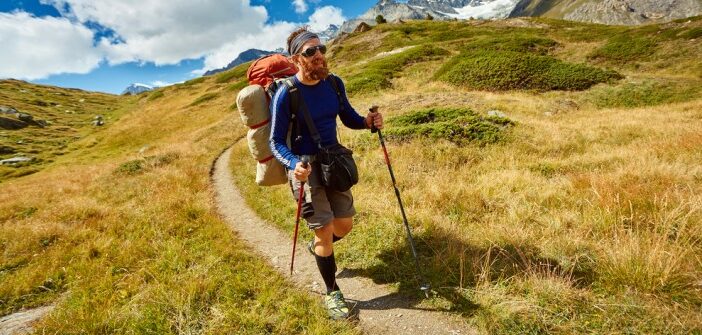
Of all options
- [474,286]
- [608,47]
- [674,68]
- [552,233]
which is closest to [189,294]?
[474,286]

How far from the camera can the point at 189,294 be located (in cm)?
480

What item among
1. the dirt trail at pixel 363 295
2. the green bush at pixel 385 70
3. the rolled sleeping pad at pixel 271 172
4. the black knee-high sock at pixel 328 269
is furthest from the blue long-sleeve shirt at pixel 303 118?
the green bush at pixel 385 70

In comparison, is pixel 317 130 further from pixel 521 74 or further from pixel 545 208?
pixel 521 74

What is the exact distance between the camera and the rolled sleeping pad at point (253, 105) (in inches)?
185

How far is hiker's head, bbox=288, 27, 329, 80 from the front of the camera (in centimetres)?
429

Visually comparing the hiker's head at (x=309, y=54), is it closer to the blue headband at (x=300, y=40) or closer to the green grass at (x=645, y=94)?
the blue headband at (x=300, y=40)

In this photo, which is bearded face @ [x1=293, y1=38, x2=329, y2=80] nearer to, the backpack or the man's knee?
the backpack

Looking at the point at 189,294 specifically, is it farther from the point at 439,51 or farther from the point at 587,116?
the point at 439,51

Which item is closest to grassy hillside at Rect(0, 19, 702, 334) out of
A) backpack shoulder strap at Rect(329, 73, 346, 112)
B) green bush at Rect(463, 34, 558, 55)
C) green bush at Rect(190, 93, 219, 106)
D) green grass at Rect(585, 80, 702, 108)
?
backpack shoulder strap at Rect(329, 73, 346, 112)

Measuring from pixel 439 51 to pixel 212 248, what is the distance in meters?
36.6

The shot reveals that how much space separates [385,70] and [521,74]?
1263 cm

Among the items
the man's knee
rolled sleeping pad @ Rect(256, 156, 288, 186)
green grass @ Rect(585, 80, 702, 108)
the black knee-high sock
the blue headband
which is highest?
the blue headband

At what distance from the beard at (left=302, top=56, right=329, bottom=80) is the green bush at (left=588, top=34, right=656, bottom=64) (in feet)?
106

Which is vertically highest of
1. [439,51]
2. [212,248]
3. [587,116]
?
[439,51]
